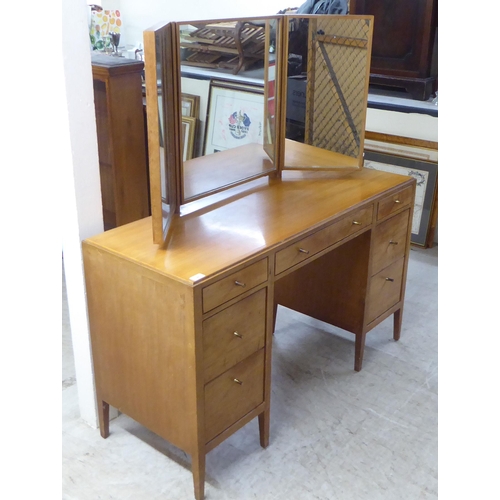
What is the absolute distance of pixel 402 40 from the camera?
325 centimetres

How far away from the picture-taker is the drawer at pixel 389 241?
2.25 meters

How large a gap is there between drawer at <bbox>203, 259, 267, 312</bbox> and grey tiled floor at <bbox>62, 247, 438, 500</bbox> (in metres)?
0.61

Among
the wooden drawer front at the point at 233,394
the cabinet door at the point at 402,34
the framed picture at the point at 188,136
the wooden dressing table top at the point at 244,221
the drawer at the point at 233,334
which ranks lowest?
the wooden drawer front at the point at 233,394

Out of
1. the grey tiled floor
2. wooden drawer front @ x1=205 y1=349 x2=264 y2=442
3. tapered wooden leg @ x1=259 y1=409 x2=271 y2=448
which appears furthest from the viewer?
tapered wooden leg @ x1=259 y1=409 x2=271 y2=448

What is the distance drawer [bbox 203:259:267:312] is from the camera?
5.11 feet

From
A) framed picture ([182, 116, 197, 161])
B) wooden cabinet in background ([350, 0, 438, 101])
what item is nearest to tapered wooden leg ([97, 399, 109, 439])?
framed picture ([182, 116, 197, 161])

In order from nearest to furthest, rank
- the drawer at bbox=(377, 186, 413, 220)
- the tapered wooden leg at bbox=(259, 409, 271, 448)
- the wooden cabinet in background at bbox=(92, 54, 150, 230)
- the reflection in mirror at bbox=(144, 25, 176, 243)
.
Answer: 1. the reflection in mirror at bbox=(144, 25, 176, 243)
2. the tapered wooden leg at bbox=(259, 409, 271, 448)
3. the drawer at bbox=(377, 186, 413, 220)
4. the wooden cabinet in background at bbox=(92, 54, 150, 230)

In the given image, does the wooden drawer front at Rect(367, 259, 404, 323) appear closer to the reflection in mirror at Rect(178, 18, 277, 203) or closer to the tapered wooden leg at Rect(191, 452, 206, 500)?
the reflection in mirror at Rect(178, 18, 277, 203)

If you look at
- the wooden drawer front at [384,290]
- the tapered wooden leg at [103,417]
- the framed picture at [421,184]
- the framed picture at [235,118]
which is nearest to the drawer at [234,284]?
the framed picture at [235,118]

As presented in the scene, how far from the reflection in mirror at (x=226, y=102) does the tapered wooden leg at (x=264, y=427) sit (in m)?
0.73

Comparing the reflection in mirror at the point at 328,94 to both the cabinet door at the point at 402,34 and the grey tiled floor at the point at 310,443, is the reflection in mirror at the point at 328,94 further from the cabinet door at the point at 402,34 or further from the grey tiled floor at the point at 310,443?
the cabinet door at the point at 402,34

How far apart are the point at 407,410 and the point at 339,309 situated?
455 millimetres

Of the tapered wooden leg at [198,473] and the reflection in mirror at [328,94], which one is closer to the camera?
the tapered wooden leg at [198,473]

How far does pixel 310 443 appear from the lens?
2000 millimetres
